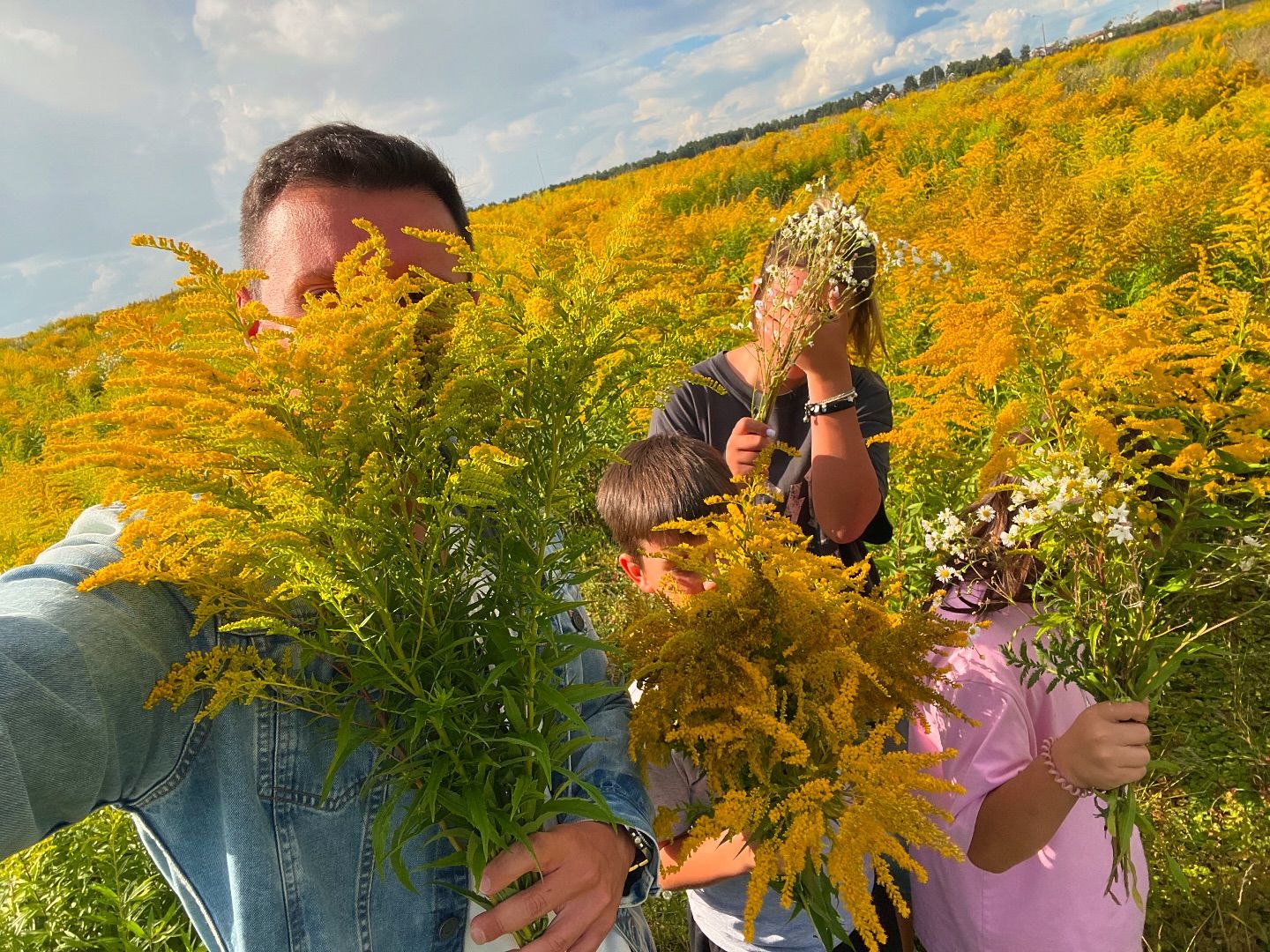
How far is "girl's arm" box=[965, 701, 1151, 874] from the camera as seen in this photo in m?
1.33

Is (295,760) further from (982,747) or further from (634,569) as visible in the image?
(982,747)

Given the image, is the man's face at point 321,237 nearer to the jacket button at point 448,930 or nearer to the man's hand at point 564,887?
the man's hand at point 564,887

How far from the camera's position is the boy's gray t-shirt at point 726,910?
1541 mm

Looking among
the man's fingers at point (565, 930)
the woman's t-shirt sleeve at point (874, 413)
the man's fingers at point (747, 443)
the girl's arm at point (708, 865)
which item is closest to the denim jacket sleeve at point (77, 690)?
the man's fingers at point (565, 930)

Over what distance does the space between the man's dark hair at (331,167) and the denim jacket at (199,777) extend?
572 mm

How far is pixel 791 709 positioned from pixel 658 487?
40.3 inches

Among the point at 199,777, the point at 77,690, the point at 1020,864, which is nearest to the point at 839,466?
the point at 1020,864

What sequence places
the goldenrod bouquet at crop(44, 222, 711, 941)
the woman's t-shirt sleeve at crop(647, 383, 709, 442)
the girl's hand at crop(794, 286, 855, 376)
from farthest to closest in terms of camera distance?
1. the woman's t-shirt sleeve at crop(647, 383, 709, 442)
2. the girl's hand at crop(794, 286, 855, 376)
3. the goldenrod bouquet at crop(44, 222, 711, 941)

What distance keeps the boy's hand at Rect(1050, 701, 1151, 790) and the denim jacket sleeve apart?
1.55 meters

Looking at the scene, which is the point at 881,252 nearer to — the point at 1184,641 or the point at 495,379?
the point at 1184,641

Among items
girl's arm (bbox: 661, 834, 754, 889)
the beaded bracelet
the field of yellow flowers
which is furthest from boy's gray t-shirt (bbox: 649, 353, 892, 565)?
girl's arm (bbox: 661, 834, 754, 889)

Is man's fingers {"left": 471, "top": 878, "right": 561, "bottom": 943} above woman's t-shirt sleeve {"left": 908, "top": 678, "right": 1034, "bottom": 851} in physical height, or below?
above

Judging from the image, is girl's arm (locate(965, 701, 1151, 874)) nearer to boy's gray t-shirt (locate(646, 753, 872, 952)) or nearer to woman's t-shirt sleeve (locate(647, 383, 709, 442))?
boy's gray t-shirt (locate(646, 753, 872, 952))

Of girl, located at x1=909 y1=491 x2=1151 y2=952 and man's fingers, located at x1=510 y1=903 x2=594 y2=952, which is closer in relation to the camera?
man's fingers, located at x1=510 y1=903 x2=594 y2=952
